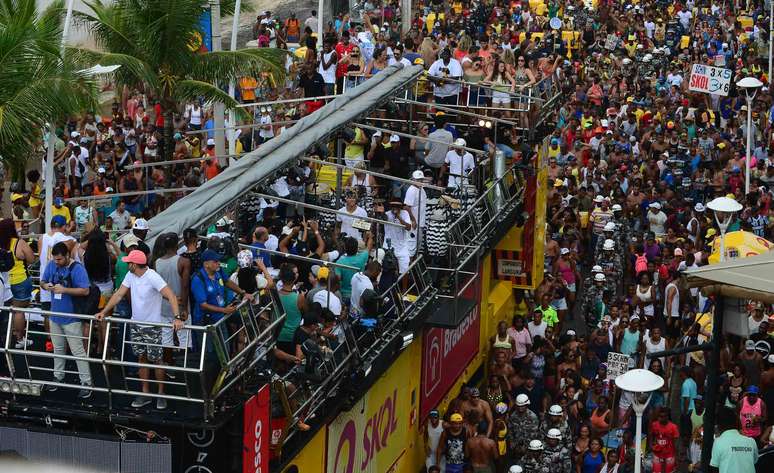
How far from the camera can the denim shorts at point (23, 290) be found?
15816 mm

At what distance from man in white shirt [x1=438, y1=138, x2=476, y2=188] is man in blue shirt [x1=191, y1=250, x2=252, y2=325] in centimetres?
820

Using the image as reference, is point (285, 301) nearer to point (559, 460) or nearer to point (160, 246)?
point (160, 246)

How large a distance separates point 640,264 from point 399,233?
761 centimetres

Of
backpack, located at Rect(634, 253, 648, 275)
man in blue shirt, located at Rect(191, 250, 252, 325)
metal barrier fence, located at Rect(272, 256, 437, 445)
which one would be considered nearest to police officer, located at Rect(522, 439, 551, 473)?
metal barrier fence, located at Rect(272, 256, 437, 445)

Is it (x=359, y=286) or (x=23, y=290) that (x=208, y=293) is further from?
(x=359, y=286)

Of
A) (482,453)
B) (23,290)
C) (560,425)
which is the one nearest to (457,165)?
(560,425)

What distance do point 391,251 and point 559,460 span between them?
3.62 m

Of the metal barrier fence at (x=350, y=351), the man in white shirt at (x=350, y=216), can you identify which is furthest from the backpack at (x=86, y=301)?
the man in white shirt at (x=350, y=216)

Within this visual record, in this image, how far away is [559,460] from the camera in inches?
774

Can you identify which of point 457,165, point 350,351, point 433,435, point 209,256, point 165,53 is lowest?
point 433,435

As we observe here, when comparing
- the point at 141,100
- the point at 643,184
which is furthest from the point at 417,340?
the point at 141,100

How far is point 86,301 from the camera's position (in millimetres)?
14211

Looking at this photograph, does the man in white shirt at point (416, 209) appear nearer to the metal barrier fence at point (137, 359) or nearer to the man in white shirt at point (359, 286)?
the man in white shirt at point (359, 286)

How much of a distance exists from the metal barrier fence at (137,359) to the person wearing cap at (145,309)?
0.02m
